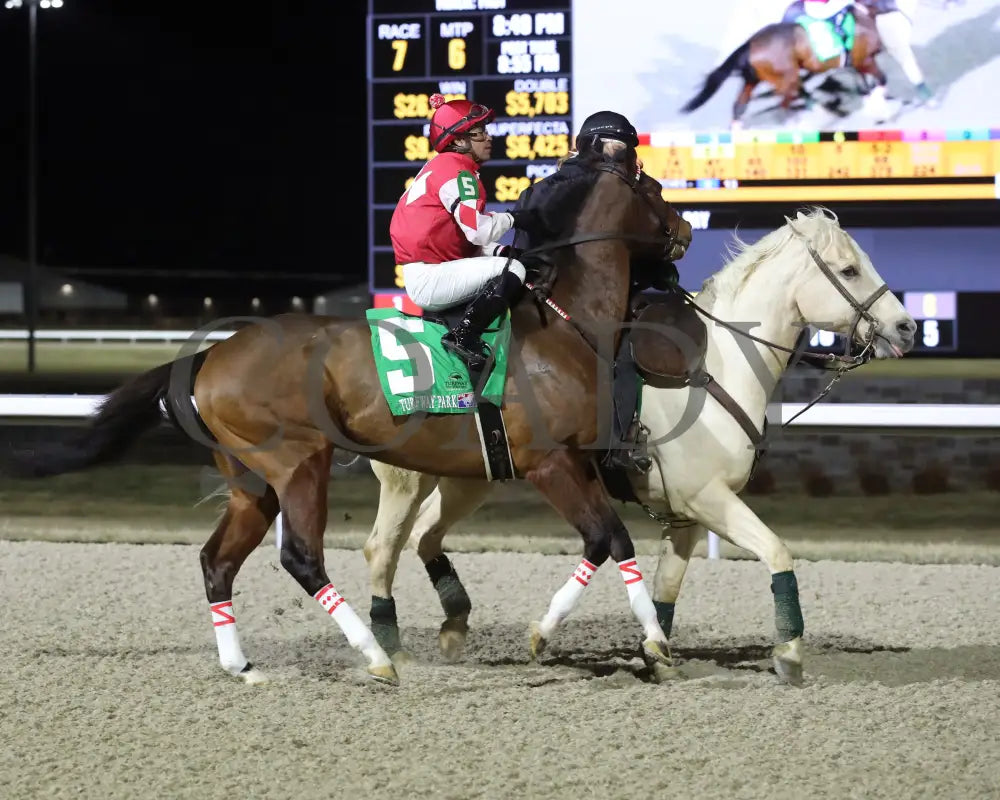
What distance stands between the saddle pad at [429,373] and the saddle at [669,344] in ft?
1.55

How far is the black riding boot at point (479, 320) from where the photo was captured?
157 inches

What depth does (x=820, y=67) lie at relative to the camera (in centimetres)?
961

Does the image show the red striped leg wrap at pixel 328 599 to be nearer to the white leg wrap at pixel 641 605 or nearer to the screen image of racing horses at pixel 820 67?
the white leg wrap at pixel 641 605

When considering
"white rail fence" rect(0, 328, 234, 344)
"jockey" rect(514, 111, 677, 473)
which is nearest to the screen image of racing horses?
"jockey" rect(514, 111, 677, 473)

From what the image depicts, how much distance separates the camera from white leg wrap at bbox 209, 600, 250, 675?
4.10 metres

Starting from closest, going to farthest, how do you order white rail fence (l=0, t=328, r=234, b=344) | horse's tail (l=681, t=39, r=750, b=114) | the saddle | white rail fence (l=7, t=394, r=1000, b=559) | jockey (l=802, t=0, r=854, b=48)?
the saddle
white rail fence (l=7, t=394, r=1000, b=559)
jockey (l=802, t=0, r=854, b=48)
horse's tail (l=681, t=39, r=750, b=114)
white rail fence (l=0, t=328, r=234, b=344)

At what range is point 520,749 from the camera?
3264mm

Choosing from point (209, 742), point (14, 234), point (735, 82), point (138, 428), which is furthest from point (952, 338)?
point (14, 234)

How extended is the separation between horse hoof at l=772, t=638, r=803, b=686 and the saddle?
2.83 ft

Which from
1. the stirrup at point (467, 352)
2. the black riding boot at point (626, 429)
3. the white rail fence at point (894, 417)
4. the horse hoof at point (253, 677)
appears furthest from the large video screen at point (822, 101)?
the horse hoof at point (253, 677)

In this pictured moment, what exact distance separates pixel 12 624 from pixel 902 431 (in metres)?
4.49

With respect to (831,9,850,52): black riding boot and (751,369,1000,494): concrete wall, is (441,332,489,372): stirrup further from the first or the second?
(831,9,850,52): black riding boot

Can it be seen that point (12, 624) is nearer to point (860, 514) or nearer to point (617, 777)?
point (617, 777)

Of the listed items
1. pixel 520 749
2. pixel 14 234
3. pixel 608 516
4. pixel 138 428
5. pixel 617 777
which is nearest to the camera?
pixel 617 777
